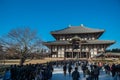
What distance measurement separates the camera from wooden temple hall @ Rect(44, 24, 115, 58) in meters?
59.1

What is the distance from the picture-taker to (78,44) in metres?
60.4

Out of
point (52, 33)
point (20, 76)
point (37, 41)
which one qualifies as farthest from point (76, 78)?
point (52, 33)

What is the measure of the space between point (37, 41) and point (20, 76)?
27.4 meters

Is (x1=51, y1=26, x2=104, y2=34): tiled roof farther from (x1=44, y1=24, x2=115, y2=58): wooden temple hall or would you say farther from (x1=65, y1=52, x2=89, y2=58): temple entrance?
(x1=65, y1=52, x2=89, y2=58): temple entrance

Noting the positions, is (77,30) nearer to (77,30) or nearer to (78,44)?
(77,30)

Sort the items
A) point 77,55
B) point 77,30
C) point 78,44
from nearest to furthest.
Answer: point 78,44 < point 77,55 < point 77,30

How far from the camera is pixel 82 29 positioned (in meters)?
66.2

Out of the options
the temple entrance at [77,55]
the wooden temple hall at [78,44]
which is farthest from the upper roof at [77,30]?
the temple entrance at [77,55]

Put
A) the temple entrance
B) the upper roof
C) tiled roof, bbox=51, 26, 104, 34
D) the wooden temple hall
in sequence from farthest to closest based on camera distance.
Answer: tiled roof, bbox=51, 26, 104, 34 → the upper roof → the temple entrance → the wooden temple hall

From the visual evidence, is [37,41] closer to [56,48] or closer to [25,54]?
[25,54]

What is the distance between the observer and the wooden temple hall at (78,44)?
59094mm

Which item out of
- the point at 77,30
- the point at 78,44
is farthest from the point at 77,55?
the point at 77,30

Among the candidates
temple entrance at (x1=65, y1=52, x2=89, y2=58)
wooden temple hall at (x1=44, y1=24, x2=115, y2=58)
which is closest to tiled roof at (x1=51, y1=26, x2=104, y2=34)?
wooden temple hall at (x1=44, y1=24, x2=115, y2=58)

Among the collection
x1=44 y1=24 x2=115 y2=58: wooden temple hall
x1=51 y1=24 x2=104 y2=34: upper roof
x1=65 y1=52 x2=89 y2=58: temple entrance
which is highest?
x1=51 y1=24 x2=104 y2=34: upper roof
